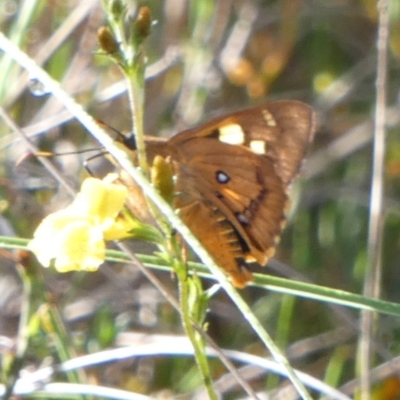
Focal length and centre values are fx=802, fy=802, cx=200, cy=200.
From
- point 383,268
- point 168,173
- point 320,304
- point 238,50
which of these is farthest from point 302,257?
point 168,173

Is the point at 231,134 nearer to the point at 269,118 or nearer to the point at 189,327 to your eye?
the point at 269,118

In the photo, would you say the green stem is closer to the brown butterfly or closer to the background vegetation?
the brown butterfly

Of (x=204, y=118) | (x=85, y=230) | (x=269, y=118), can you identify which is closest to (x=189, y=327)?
(x=85, y=230)

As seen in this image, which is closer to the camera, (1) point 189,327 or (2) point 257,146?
(1) point 189,327

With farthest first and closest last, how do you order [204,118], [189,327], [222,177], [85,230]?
[204,118] → [222,177] → [85,230] → [189,327]

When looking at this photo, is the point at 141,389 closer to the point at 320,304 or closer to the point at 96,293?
the point at 96,293

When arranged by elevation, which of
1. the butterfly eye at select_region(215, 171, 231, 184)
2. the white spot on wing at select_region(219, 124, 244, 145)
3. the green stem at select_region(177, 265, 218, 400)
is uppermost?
the white spot on wing at select_region(219, 124, 244, 145)

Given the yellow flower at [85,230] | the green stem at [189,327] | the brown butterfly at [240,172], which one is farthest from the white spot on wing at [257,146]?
the green stem at [189,327]

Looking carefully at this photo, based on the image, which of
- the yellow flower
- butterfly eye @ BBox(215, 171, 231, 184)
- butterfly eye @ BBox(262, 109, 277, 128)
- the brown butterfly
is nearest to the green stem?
the yellow flower
